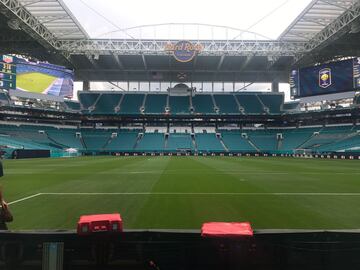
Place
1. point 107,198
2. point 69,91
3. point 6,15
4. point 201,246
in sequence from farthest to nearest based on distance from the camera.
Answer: point 69,91 < point 6,15 < point 107,198 < point 201,246

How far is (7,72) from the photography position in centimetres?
5553

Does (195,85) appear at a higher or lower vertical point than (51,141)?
higher

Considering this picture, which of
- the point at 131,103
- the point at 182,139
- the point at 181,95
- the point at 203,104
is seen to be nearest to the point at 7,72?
the point at 131,103

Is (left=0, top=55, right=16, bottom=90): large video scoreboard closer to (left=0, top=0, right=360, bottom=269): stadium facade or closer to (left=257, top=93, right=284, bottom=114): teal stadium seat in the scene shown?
(left=0, top=0, right=360, bottom=269): stadium facade

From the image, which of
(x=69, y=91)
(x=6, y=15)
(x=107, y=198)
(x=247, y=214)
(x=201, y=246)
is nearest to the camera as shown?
(x=201, y=246)

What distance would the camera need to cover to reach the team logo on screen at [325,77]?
57.0 meters

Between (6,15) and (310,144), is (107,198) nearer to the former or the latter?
(6,15)

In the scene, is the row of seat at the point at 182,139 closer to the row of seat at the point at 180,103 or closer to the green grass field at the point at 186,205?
the row of seat at the point at 180,103

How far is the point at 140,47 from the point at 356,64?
105ft

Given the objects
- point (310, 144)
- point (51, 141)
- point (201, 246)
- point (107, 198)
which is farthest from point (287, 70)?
point (201, 246)

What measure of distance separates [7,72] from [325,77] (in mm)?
48452

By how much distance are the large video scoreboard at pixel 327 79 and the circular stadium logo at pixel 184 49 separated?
17652mm

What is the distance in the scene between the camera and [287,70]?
73.7 metres

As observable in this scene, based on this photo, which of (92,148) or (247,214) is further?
(92,148)
